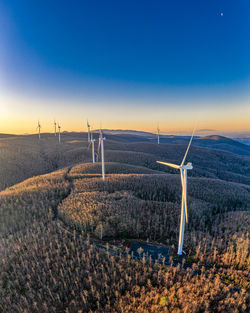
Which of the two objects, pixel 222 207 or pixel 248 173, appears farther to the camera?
pixel 248 173

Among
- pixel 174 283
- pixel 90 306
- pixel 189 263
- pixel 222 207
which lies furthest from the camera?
pixel 222 207

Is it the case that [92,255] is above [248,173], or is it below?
above

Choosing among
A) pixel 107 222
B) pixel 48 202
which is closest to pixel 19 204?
pixel 48 202

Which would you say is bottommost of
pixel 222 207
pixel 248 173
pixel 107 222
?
pixel 248 173

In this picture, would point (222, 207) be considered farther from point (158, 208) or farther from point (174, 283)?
point (174, 283)

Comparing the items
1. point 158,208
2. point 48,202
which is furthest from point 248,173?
point 48,202

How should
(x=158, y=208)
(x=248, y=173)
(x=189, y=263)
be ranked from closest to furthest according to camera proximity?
(x=189, y=263) → (x=158, y=208) → (x=248, y=173)

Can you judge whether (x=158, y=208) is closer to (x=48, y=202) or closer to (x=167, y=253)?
(x=167, y=253)
